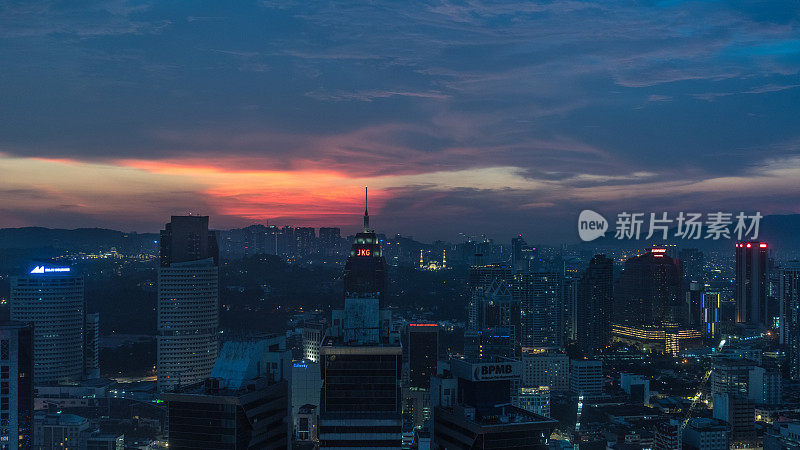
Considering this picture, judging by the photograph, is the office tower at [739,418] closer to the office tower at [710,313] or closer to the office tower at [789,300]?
the office tower at [789,300]

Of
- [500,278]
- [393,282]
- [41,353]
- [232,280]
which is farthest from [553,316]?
[41,353]

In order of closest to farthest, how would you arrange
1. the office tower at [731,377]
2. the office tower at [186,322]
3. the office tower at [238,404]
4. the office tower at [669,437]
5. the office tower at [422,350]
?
the office tower at [238,404], the office tower at [669,437], the office tower at [422,350], the office tower at [186,322], the office tower at [731,377]

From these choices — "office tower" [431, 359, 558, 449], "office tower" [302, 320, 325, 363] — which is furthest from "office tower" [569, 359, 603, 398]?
"office tower" [431, 359, 558, 449]

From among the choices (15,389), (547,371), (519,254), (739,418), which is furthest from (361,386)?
(519,254)

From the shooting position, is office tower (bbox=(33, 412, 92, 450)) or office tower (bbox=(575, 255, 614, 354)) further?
office tower (bbox=(575, 255, 614, 354))

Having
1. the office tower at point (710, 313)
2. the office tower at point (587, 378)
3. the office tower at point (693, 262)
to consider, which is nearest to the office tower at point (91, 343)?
the office tower at point (587, 378)

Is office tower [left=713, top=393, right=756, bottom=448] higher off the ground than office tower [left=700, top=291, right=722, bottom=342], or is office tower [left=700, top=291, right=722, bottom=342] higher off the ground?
office tower [left=700, top=291, right=722, bottom=342]

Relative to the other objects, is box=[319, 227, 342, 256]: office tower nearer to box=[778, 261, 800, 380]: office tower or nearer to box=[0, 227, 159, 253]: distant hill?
box=[0, 227, 159, 253]: distant hill
